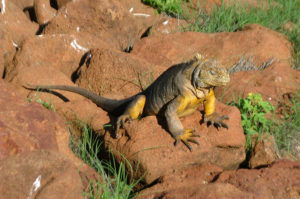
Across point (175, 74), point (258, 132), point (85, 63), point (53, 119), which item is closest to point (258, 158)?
point (258, 132)

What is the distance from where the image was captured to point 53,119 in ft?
11.4

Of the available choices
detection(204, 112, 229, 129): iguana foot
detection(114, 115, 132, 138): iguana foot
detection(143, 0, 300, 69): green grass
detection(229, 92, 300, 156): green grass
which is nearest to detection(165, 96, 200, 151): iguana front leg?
detection(204, 112, 229, 129): iguana foot

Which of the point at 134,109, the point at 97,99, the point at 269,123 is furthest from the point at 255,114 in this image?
the point at 97,99

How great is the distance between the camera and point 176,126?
3512 millimetres

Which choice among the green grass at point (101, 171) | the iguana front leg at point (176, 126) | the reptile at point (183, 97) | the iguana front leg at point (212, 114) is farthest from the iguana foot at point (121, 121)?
the iguana front leg at point (212, 114)

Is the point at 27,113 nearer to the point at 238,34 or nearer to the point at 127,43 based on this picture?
the point at 127,43

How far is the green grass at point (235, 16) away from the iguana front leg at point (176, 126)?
9.99 feet

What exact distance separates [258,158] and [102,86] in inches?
84.9

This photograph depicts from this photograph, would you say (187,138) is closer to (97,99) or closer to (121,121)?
(121,121)

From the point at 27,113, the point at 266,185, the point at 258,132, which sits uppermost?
the point at 27,113

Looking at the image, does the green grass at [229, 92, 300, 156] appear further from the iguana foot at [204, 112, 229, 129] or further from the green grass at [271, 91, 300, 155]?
the iguana foot at [204, 112, 229, 129]

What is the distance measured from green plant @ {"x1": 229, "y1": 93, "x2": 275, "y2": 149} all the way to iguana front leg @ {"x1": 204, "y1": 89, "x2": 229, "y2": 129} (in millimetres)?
681

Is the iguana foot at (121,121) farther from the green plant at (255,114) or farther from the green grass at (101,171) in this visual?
the green plant at (255,114)

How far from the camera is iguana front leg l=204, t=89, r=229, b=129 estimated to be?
3.62 metres
